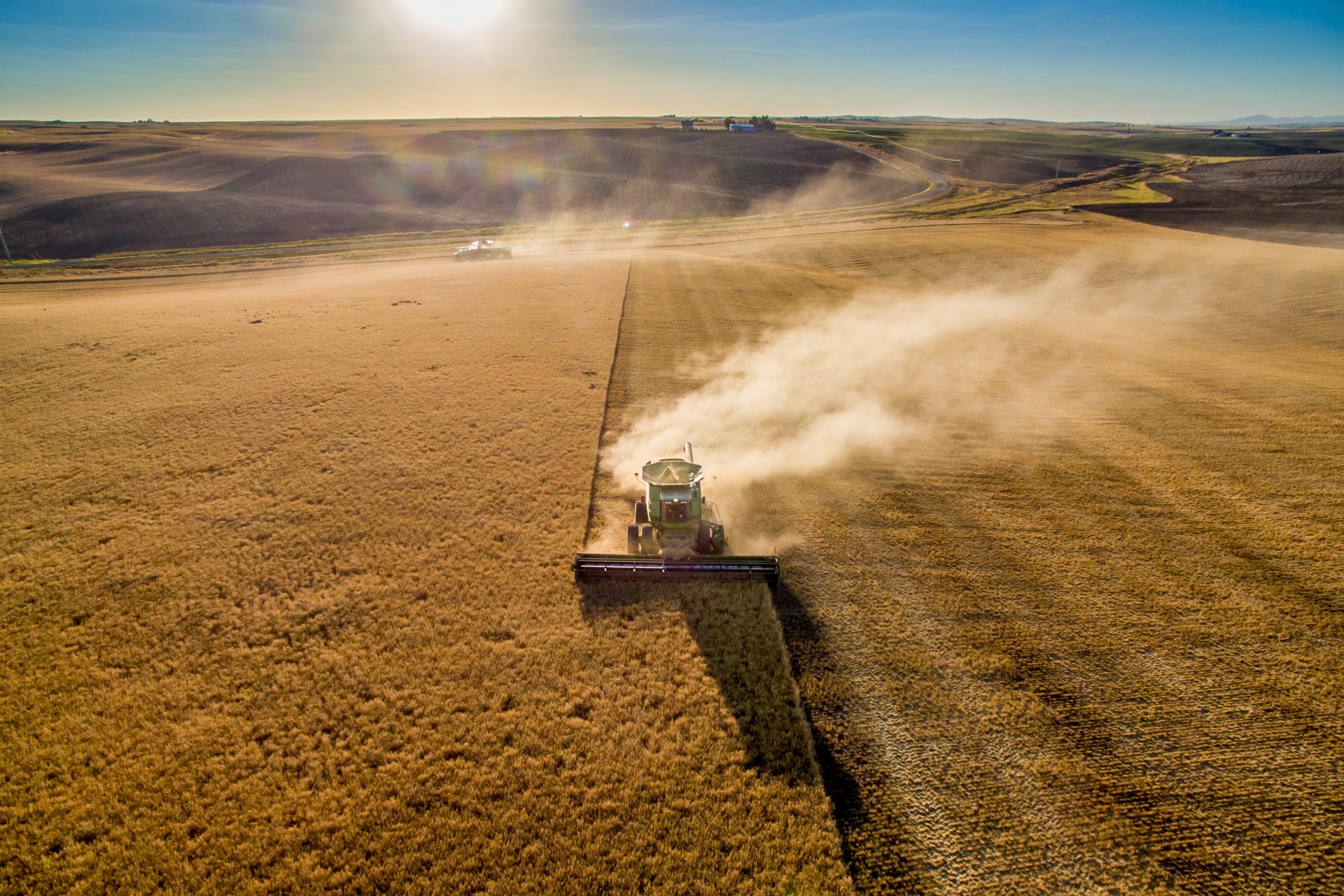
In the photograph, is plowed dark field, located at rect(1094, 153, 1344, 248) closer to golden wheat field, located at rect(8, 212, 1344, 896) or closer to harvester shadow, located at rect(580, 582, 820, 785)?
golden wheat field, located at rect(8, 212, 1344, 896)

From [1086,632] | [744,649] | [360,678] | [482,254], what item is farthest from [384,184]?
[1086,632]

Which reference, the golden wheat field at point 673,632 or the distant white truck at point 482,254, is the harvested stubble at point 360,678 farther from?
the distant white truck at point 482,254

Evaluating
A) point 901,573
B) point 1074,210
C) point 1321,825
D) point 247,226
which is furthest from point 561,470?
point 247,226

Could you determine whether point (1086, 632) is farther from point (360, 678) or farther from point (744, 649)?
point (360, 678)

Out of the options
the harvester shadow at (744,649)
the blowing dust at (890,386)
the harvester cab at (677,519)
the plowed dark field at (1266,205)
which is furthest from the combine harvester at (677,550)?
the plowed dark field at (1266,205)

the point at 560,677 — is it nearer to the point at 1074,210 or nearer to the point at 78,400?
the point at 78,400

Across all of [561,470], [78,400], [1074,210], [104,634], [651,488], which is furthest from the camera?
[1074,210]
